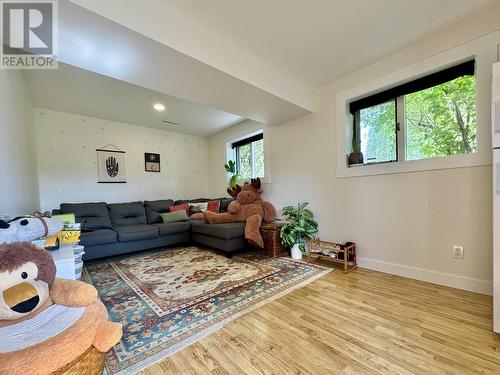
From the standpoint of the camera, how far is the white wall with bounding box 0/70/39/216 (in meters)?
1.74

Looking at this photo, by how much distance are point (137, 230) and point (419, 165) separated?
12.1 ft

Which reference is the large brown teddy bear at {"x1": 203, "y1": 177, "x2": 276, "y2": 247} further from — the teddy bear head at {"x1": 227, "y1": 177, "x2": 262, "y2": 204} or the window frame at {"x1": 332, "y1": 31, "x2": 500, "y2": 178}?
the window frame at {"x1": 332, "y1": 31, "x2": 500, "y2": 178}

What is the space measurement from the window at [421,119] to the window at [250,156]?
5.93 ft

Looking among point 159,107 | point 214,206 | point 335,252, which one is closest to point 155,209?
point 214,206

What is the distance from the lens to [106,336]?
2.85 ft

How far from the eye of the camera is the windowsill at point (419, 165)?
5.97ft

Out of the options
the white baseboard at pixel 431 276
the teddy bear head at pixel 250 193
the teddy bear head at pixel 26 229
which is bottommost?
the white baseboard at pixel 431 276

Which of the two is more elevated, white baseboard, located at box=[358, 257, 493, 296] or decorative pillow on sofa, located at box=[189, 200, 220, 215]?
decorative pillow on sofa, located at box=[189, 200, 220, 215]

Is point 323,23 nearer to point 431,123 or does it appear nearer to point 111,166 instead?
point 431,123

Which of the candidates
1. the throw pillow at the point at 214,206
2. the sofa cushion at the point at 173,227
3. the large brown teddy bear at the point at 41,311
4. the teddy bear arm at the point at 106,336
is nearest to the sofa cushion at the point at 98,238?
the sofa cushion at the point at 173,227

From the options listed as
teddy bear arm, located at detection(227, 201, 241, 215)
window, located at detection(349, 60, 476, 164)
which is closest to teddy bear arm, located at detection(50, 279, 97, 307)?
teddy bear arm, located at detection(227, 201, 241, 215)

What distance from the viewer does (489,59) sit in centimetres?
176

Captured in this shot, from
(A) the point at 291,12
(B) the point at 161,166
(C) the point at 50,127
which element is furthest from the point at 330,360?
(C) the point at 50,127

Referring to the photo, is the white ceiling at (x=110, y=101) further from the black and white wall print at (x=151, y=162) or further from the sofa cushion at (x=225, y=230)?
the sofa cushion at (x=225, y=230)
